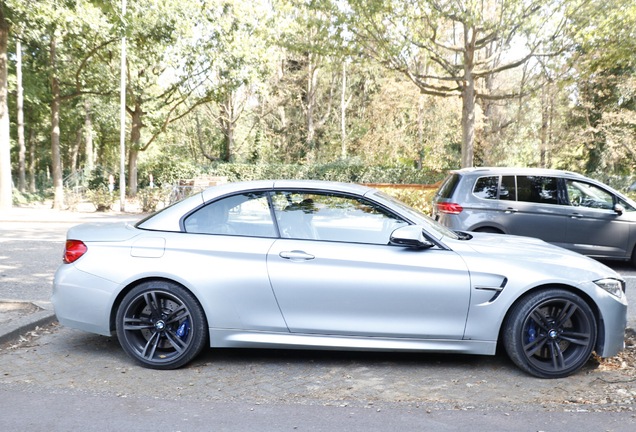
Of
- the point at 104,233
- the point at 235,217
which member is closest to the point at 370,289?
the point at 235,217

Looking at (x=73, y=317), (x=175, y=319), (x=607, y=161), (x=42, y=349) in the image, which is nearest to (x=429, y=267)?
(x=175, y=319)

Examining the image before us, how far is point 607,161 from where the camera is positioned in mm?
34094

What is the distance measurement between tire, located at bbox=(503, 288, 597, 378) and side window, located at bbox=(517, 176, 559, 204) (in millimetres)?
4666

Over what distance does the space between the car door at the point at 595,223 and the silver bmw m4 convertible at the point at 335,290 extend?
4.56 metres

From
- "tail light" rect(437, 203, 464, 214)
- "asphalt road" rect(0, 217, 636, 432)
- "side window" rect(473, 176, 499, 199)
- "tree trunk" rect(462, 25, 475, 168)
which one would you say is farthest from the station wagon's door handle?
"tree trunk" rect(462, 25, 475, 168)

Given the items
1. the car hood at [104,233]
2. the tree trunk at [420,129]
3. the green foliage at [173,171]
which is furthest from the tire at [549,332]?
the green foliage at [173,171]

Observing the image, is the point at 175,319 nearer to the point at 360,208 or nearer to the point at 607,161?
the point at 360,208

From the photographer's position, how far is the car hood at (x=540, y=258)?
13.4ft

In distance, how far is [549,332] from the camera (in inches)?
159

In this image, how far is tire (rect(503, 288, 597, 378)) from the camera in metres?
4.02

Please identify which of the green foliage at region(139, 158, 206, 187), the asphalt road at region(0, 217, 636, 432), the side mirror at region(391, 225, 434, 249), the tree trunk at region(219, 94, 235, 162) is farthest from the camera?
the tree trunk at region(219, 94, 235, 162)

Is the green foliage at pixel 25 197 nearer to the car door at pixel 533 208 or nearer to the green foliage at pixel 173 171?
the green foliage at pixel 173 171

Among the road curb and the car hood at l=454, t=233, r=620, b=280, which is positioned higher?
the car hood at l=454, t=233, r=620, b=280

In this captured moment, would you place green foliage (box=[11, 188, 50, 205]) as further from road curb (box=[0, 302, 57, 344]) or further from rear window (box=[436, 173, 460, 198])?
rear window (box=[436, 173, 460, 198])
